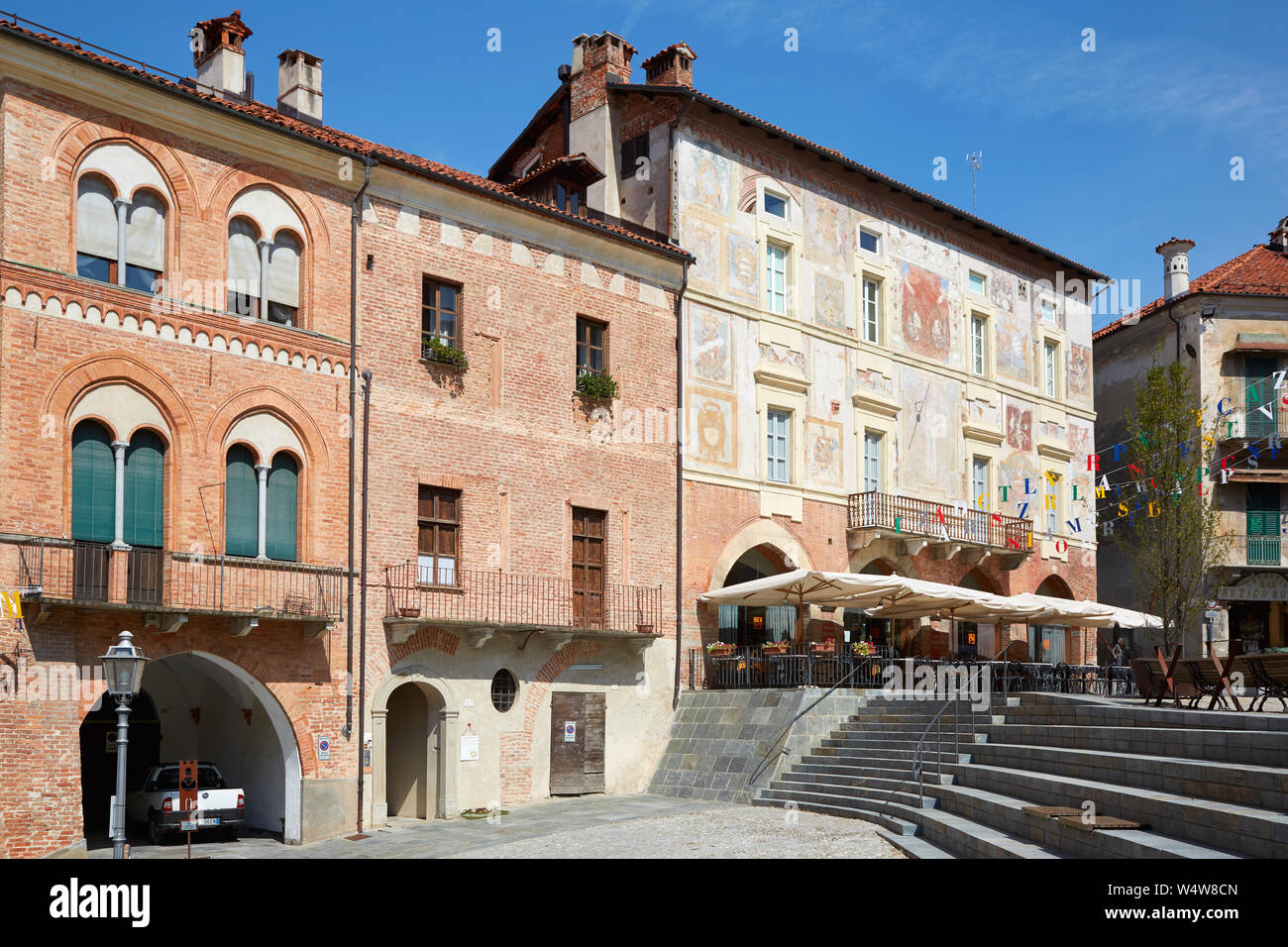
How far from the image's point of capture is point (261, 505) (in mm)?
20359

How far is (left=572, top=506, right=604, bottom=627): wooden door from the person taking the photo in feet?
81.8

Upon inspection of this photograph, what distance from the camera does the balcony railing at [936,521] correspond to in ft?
99.5

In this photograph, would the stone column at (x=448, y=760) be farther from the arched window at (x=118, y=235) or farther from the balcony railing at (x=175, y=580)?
the arched window at (x=118, y=235)

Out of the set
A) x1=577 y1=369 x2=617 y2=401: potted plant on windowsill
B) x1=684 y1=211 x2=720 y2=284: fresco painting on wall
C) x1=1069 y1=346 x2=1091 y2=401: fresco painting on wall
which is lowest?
x1=577 y1=369 x2=617 y2=401: potted plant on windowsill

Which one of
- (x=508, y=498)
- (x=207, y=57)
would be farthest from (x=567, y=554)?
(x=207, y=57)

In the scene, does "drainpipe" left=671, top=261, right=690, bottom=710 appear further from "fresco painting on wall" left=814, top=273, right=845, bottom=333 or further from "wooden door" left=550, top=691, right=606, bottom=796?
"fresco painting on wall" left=814, top=273, right=845, bottom=333

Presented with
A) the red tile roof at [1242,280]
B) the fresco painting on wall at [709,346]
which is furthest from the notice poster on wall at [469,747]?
the red tile roof at [1242,280]

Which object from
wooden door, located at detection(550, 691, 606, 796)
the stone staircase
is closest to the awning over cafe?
the stone staircase

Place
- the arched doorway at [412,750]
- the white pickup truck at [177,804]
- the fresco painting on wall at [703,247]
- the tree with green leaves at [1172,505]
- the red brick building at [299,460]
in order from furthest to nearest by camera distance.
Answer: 1. the tree with green leaves at [1172,505]
2. the fresco painting on wall at [703,247]
3. the arched doorway at [412,750]
4. the white pickup truck at [177,804]
5. the red brick building at [299,460]

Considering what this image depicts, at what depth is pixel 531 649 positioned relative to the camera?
23750mm

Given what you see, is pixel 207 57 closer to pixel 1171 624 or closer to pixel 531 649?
pixel 531 649

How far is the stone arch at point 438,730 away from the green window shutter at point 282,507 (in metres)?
2.69

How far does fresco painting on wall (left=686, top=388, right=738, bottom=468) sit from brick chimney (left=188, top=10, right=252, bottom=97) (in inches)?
405

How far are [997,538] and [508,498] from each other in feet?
48.6
